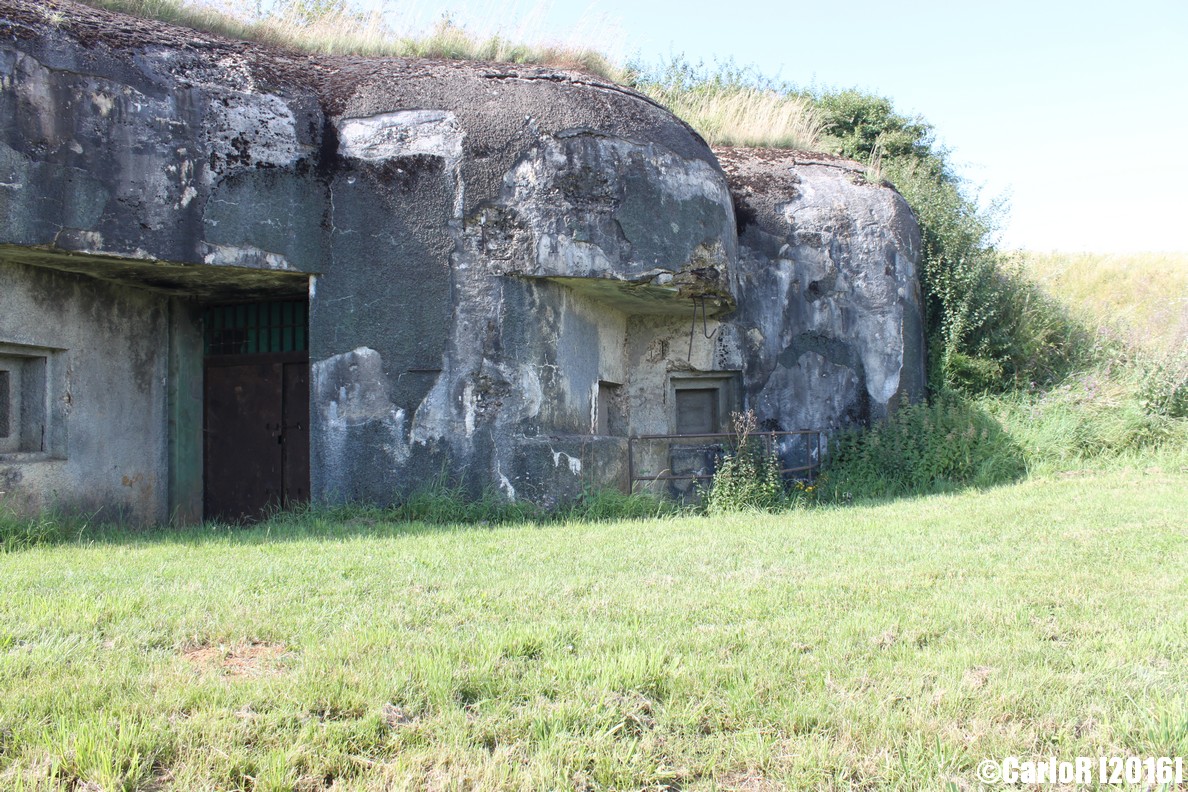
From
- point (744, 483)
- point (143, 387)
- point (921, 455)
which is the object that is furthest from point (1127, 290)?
point (143, 387)

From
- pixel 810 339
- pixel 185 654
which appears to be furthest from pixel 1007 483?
pixel 185 654

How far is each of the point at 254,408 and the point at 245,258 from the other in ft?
7.78

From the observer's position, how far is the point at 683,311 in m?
9.46

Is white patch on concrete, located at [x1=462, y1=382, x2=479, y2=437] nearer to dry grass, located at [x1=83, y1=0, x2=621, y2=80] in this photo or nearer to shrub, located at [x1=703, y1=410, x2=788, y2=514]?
shrub, located at [x1=703, y1=410, x2=788, y2=514]

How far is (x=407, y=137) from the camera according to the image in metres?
7.57

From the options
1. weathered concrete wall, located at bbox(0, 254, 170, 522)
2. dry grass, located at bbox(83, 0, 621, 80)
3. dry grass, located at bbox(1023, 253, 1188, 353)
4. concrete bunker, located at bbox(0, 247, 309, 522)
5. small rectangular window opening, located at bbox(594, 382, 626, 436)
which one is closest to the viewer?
weathered concrete wall, located at bbox(0, 254, 170, 522)

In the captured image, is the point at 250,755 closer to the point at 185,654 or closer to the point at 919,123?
the point at 185,654

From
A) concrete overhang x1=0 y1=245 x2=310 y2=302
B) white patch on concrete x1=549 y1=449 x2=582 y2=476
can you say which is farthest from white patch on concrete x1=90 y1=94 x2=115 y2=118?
white patch on concrete x1=549 y1=449 x2=582 y2=476

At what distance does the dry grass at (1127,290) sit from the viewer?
11844mm

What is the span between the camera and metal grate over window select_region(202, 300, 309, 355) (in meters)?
9.03

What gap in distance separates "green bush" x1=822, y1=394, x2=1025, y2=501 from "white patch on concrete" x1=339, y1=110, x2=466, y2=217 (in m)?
4.70

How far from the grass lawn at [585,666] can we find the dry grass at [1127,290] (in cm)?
756

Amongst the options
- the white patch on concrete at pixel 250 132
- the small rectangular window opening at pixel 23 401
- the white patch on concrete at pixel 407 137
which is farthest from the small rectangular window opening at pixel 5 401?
the white patch on concrete at pixel 407 137

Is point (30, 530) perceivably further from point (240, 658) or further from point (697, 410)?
point (697, 410)
